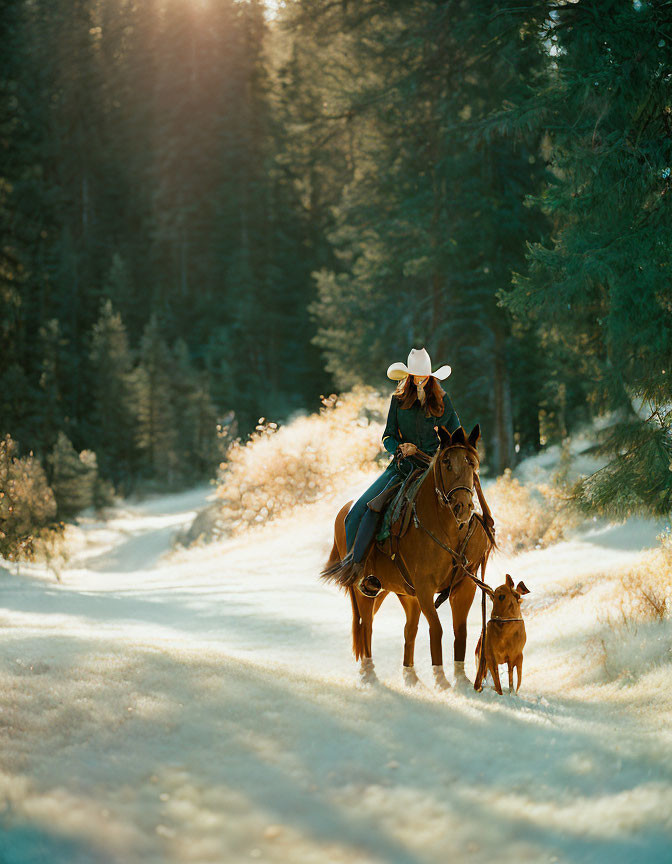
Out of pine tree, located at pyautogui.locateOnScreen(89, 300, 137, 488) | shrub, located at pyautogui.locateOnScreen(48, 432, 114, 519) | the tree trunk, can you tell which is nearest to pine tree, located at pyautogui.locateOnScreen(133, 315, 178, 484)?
pine tree, located at pyautogui.locateOnScreen(89, 300, 137, 488)

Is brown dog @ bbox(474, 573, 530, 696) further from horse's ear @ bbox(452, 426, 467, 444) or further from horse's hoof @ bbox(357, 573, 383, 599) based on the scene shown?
horse's ear @ bbox(452, 426, 467, 444)

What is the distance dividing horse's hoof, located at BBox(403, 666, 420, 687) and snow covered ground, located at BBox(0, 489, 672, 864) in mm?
149

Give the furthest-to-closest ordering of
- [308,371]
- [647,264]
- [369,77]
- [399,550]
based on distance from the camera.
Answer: [308,371]
[369,77]
[647,264]
[399,550]

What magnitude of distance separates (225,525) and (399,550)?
17048 millimetres

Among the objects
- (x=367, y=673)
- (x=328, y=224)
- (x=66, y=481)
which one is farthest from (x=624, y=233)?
(x=328, y=224)

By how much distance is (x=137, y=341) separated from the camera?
49969 mm

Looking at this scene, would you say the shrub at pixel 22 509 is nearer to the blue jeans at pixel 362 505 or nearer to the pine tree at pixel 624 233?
the blue jeans at pixel 362 505

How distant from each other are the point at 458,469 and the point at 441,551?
0.84 meters

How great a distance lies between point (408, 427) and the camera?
7742mm

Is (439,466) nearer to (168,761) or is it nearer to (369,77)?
(168,761)

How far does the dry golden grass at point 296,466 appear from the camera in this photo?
75.0 ft

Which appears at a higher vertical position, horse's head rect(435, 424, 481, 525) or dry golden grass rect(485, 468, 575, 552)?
horse's head rect(435, 424, 481, 525)

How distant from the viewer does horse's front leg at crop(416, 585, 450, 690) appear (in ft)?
22.7

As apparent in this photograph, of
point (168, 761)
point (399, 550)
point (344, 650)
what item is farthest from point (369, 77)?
point (168, 761)
